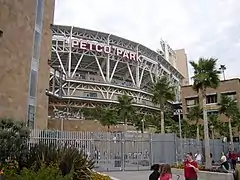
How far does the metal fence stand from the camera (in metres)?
24.2

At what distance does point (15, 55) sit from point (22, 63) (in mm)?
1006

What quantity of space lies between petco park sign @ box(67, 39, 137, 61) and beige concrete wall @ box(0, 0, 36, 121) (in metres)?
57.9

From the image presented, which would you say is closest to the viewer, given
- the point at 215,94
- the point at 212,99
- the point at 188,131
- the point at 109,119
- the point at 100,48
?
the point at 109,119

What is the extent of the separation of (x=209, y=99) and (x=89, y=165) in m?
63.3

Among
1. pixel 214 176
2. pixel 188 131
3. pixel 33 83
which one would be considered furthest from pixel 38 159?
pixel 188 131

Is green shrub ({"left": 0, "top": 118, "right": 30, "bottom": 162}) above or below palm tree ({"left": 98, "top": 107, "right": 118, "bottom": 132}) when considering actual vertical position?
below

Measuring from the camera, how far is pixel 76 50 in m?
82.6

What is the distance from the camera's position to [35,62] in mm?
25547

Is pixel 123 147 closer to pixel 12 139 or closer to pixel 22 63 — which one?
pixel 22 63

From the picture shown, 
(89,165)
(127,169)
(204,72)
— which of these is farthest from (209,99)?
(89,165)

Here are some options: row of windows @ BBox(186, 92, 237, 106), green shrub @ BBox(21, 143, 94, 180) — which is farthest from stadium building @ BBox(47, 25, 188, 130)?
green shrub @ BBox(21, 143, 94, 180)

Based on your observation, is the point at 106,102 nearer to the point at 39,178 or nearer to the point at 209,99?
the point at 209,99

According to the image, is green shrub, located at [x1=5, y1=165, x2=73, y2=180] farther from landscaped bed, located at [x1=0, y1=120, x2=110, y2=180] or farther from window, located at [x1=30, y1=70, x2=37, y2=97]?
window, located at [x1=30, y1=70, x2=37, y2=97]

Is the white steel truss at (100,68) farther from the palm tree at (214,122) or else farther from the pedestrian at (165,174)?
the pedestrian at (165,174)
